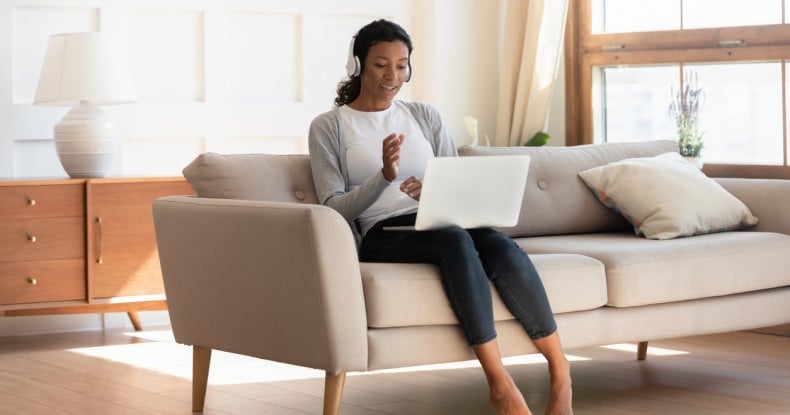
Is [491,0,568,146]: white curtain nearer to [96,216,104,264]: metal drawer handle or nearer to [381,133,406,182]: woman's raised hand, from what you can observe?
[96,216,104,264]: metal drawer handle

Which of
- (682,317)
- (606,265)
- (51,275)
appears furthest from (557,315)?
(51,275)

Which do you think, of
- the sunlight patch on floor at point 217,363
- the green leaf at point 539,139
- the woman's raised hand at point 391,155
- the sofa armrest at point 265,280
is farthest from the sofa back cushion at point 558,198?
the green leaf at point 539,139

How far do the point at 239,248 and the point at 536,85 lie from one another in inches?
103

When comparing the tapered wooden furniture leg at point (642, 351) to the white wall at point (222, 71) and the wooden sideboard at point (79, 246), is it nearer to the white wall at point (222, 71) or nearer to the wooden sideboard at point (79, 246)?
the white wall at point (222, 71)

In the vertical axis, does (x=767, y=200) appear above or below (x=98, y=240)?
above

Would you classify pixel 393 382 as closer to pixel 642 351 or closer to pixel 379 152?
pixel 379 152

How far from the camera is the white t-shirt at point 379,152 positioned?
11.1 ft

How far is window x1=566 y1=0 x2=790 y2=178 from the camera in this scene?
4.84 m

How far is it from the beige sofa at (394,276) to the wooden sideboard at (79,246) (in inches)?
50.6

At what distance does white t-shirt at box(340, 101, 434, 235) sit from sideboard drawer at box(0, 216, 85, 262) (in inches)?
61.6

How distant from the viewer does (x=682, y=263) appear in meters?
3.49

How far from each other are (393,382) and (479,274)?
96 centimetres

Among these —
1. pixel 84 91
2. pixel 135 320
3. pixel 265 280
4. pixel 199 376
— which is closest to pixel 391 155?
pixel 265 280

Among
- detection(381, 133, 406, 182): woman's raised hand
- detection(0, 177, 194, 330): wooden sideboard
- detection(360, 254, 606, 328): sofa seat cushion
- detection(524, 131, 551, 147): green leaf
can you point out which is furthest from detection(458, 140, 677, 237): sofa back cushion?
detection(0, 177, 194, 330): wooden sideboard
